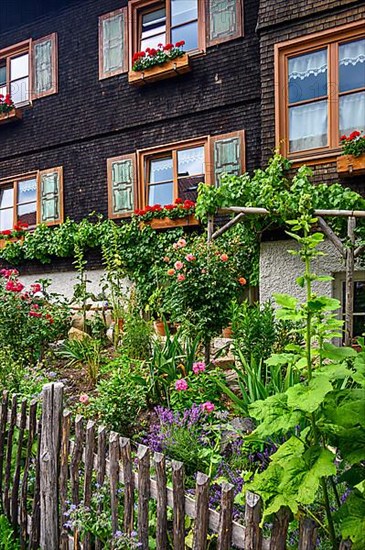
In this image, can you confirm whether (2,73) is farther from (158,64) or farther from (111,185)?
(158,64)

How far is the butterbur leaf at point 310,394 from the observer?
1.38 meters

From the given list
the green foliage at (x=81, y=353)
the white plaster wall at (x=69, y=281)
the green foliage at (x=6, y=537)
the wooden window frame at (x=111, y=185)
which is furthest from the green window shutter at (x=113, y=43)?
the green foliage at (x=6, y=537)

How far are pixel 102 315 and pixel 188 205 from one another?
2.33 metres

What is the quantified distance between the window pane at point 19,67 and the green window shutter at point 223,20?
14.9 ft

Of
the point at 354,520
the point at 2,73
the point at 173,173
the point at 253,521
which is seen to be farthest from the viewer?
the point at 2,73

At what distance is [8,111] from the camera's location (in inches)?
404

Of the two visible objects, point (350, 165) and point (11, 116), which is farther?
point (11, 116)

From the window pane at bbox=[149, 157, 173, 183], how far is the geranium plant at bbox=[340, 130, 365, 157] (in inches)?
133

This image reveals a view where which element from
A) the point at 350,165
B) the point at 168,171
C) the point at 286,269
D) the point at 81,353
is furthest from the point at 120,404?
the point at 168,171

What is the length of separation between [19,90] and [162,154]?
412 cm

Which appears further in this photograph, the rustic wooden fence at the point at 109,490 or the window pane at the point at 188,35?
the window pane at the point at 188,35

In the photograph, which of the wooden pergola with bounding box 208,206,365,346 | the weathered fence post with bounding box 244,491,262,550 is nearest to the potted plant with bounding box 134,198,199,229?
the wooden pergola with bounding box 208,206,365,346

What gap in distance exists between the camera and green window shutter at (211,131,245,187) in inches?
310

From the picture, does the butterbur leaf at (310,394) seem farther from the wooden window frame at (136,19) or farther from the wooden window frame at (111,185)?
the wooden window frame at (136,19)
